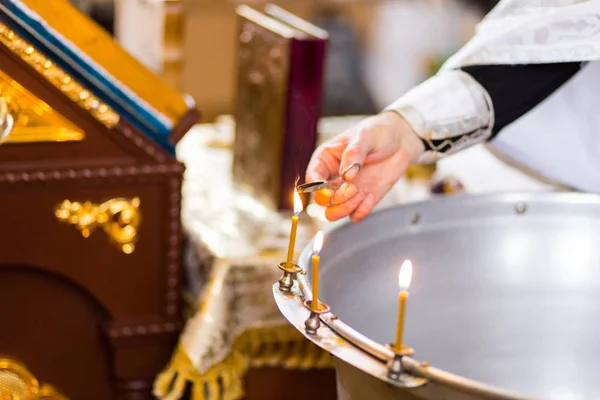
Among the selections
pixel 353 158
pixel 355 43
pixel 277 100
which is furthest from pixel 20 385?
pixel 355 43

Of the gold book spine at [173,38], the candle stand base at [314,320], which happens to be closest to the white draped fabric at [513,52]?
the candle stand base at [314,320]

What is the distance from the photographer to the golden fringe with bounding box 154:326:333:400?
3.86 feet

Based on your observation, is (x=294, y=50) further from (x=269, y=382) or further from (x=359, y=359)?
(x=359, y=359)

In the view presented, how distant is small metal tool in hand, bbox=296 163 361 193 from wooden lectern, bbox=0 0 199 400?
39cm

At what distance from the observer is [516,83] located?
986 millimetres

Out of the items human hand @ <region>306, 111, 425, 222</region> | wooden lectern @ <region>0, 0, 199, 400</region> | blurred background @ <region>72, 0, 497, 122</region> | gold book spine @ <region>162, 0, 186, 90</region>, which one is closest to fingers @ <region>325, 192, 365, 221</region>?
human hand @ <region>306, 111, 425, 222</region>

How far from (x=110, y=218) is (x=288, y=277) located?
1.68 feet

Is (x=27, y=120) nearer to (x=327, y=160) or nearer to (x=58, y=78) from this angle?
(x=58, y=78)

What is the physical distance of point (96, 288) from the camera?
1185 mm

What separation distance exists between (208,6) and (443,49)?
3.28 ft

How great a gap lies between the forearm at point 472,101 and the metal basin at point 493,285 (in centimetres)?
7

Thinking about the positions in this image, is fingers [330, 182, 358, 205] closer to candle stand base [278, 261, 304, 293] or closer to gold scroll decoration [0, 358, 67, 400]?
candle stand base [278, 261, 304, 293]

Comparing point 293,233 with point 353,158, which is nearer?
point 293,233

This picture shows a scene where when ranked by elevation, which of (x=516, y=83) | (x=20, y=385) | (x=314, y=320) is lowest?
(x=20, y=385)
